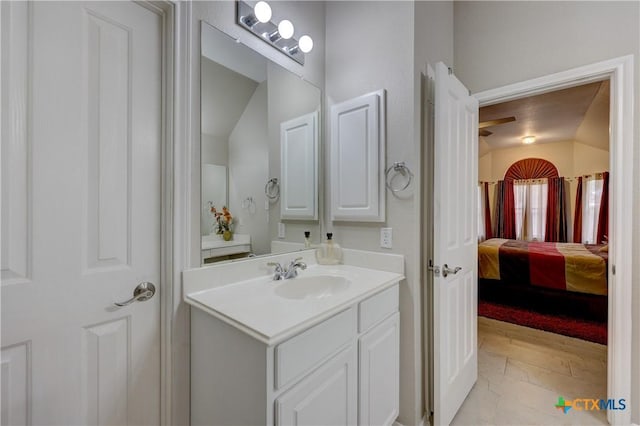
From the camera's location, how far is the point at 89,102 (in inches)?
37.6

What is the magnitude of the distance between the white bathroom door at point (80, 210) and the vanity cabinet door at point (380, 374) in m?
0.86

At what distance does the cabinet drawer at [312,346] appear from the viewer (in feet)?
2.72

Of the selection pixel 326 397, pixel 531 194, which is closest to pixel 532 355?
pixel 326 397

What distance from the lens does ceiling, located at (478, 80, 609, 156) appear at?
3.02m

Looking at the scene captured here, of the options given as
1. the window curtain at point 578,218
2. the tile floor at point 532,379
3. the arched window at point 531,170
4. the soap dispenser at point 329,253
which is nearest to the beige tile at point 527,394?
the tile floor at point 532,379

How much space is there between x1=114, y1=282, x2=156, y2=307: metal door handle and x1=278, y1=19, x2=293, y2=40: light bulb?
1445 mm

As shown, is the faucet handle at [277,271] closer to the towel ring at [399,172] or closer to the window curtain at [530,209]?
the towel ring at [399,172]

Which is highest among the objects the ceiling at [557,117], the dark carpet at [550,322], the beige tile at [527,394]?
the ceiling at [557,117]

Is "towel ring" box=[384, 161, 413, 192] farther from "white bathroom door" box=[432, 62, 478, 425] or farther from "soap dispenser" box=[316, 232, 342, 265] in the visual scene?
"soap dispenser" box=[316, 232, 342, 265]

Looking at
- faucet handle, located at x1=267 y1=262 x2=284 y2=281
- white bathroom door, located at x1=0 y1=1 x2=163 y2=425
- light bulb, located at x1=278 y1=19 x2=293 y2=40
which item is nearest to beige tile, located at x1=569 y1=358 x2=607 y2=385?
faucet handle, located at x1=267 y1=262 x2=284 y2=281

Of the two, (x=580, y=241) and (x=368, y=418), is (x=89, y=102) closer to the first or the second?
(x=368, y=418)

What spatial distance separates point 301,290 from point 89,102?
1.17 meters

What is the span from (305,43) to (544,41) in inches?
59.3

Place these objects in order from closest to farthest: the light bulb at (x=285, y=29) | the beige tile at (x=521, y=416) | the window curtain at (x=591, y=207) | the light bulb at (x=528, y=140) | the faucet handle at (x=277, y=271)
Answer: the faucet handle at (x=277, y=271) → the light bulb at (x=285, y=29) → the beige tile at (x=521, y=416) → the window curtain at (x=591, y=207) → the light bulb at (x=528, y=140)
